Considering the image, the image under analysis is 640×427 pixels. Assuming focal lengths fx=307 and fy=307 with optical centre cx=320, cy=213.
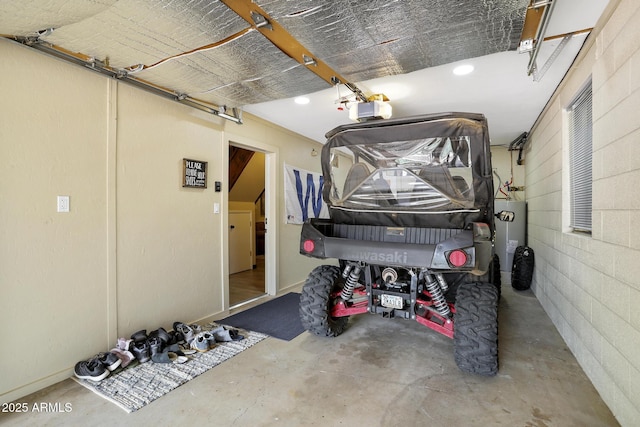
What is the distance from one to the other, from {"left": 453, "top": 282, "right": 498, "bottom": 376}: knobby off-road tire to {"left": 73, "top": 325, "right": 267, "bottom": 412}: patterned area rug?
1.82m

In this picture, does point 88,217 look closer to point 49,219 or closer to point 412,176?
point 49,219

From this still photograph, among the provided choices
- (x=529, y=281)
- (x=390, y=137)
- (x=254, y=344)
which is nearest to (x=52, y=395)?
(x=254, y=344)

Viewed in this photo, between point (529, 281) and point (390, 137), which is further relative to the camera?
point (529, 281)

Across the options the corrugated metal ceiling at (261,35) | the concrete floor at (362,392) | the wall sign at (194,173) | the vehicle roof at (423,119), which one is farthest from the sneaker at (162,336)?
the vehicle roof at (423,119)

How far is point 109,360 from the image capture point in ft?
7.68

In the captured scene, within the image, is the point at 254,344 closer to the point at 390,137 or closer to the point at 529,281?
the point at 390,137

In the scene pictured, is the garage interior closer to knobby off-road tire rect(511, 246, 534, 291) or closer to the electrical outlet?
the electrical outlet

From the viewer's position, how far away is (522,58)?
2.56m

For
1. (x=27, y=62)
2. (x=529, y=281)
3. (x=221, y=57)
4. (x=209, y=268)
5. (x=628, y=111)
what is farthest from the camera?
(x=529, y=281)

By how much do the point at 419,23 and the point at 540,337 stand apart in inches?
120

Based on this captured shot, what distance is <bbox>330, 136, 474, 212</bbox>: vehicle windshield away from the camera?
2355 mm

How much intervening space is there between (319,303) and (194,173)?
189 cm

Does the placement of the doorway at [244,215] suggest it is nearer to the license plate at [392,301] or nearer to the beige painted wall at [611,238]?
the license plate at [392,301]

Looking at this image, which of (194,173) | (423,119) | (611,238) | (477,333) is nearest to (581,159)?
(611,238)
